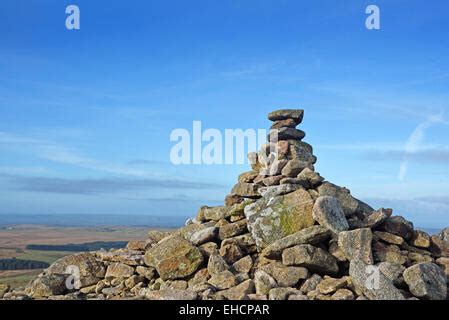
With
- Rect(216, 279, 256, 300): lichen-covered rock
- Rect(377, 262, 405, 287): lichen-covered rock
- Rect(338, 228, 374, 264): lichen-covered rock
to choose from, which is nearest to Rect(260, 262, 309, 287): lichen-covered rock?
Rect(216, 279, 256, 300): lichen-covered rock

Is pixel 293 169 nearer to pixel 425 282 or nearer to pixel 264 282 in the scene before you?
pixel 264 282

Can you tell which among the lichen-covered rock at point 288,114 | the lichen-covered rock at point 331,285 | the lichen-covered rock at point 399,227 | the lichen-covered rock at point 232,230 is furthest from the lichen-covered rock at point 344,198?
the lichen-covered rock at point 331,285

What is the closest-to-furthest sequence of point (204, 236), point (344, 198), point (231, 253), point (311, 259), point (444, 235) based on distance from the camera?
point (311, 259) → point (231, 253) → point (204, 236) → point (344, 198) → point (444, 235)

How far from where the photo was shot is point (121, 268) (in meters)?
25.6

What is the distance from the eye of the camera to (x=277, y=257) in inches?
924

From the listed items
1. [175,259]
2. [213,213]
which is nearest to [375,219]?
[213,213]

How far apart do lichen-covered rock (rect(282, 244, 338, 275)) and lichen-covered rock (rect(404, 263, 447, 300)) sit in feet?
10.4

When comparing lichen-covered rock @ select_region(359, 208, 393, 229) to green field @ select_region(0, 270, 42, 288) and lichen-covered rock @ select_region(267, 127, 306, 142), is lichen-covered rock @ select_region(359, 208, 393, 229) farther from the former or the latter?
green field @ select_region(0, 270, 42, 288)

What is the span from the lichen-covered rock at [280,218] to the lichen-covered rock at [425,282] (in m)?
5.16

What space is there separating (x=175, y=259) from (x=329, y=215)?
7.55 m

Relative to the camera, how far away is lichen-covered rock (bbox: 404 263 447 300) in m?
20.6

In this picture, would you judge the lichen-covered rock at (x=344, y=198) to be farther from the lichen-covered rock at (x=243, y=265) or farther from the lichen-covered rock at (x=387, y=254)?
the lichen-covered rock at (x=243, y=265)

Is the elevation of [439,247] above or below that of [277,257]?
above
